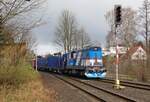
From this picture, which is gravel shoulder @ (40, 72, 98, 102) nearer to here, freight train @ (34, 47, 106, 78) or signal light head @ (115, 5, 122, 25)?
signal light head @ (115, 5, 122, 25)

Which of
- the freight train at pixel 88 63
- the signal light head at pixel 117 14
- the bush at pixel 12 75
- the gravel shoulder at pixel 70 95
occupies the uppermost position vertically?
the signal light head at pixel 117 14

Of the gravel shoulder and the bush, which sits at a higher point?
the bush

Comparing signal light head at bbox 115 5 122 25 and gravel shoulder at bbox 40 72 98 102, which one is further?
signal light head at bbox 115 5 122 25

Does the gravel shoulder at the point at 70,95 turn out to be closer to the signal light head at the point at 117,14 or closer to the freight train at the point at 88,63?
the signal light head at the point at 117,14

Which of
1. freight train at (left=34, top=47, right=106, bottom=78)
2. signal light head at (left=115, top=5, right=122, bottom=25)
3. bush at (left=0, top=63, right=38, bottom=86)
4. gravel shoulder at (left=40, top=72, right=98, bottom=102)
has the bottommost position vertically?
gravel shoulder at (left=40, top=72, right=98, bottom=102)

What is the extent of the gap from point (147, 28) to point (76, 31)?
25.9 meters

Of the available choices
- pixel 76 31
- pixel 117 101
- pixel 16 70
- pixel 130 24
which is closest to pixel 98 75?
pixel 16 70

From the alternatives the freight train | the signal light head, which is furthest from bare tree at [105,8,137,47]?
the signal light head

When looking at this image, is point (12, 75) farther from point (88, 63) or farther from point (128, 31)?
point (128, 31)

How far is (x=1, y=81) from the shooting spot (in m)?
21.4

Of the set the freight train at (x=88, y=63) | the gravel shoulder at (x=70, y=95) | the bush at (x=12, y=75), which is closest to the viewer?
the gravel shoulder at (x=70, y=95)

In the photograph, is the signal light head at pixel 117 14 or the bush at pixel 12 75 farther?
the signal light head at pixel 117 14

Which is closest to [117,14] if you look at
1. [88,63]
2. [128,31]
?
[88,63]

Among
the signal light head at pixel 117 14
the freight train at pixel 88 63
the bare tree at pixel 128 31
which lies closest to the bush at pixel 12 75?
the signal light head at pixel 117 14
